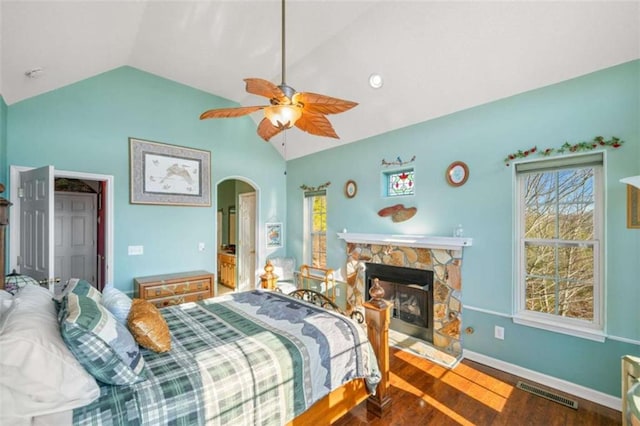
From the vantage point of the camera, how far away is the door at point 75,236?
180 inches

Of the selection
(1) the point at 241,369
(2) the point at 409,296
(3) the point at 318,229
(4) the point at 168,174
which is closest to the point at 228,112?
(1) the point at 241,369

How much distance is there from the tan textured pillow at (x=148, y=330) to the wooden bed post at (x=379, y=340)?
4.73 feet

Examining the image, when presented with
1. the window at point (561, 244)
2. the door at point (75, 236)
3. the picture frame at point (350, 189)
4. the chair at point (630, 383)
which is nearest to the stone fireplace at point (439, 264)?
the window at point (561, 244)

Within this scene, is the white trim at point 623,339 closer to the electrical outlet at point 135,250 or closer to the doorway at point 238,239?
the doorway at point 238,239

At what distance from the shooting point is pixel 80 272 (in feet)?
15.6

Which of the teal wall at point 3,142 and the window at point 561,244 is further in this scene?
the teal wall at point 3,142

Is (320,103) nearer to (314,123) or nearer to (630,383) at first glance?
(314,123)

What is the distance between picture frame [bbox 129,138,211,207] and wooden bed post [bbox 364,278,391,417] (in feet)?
10.5

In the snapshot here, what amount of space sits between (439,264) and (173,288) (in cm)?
340

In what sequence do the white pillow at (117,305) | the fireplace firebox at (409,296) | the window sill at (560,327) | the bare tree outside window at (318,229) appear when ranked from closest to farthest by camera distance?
the white pillow at (117,305)
the window sill at (560,327)
the fireplace firebox at (409,296)
the bare tree outside window at (318,229)

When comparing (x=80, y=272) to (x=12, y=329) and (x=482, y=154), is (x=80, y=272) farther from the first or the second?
(x=482, y=154)

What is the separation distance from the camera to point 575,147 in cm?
248

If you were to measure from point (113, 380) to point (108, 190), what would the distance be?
10.1 feet

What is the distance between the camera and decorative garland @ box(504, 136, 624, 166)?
7.61 ft
